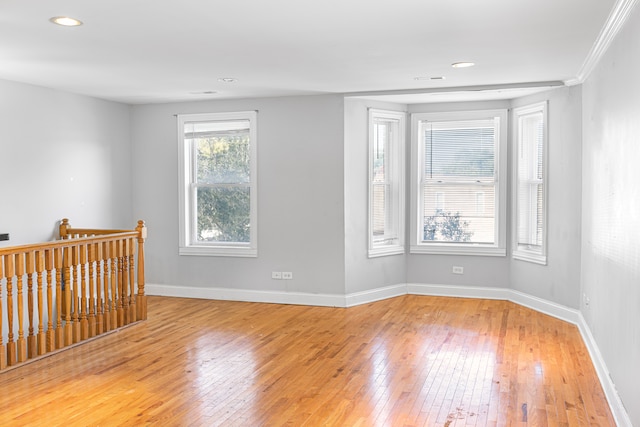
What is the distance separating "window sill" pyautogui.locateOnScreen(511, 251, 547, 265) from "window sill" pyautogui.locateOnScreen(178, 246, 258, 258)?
10.2ft

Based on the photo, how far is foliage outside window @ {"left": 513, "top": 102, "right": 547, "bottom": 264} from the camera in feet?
20.1

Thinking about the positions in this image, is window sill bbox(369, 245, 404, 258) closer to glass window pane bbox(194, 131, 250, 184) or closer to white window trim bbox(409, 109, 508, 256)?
white window trim bbox(409, 109, 508, 256)

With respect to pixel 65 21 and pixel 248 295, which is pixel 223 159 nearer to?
pixel 248 295

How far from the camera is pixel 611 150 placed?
378 centimetres

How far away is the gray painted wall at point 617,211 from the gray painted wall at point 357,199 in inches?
98.0

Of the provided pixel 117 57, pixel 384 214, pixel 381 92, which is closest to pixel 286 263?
pixel 384 214

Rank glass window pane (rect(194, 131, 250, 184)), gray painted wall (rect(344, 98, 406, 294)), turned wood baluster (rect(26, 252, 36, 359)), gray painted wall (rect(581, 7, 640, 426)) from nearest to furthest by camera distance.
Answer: gray painted wall (rect(581, 7, 640, 426)) → turned wood baluster (rect(26, 252, 36, 359)) → gray painted wall (rect(344, 98, 406, 294)) → glass window pane (rect(194, 131, 250, 184))

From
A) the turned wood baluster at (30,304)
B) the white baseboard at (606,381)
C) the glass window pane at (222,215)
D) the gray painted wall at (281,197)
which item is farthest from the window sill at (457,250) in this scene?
the turned wood baluster at (30,304)

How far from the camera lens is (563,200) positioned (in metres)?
5.80

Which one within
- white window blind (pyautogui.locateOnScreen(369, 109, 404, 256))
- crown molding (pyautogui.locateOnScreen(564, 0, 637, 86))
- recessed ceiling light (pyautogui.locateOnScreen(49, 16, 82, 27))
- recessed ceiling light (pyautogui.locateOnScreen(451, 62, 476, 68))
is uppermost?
recessed ceiling light (pyautogui.locateOnScreen(451, 62, 476, 68))

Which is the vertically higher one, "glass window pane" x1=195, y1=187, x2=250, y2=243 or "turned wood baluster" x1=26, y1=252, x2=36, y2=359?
"glass window pane" x1=195, y1=187, x2=250, y2=243

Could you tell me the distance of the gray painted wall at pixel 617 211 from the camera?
2953 millimetres

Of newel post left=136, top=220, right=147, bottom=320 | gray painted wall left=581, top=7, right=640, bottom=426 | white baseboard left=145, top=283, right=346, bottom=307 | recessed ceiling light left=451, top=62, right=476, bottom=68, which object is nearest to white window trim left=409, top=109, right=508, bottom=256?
white baseboard left=145, top=283, right=346, bottom=307

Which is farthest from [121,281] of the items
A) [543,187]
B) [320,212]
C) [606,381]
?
[543,187]
